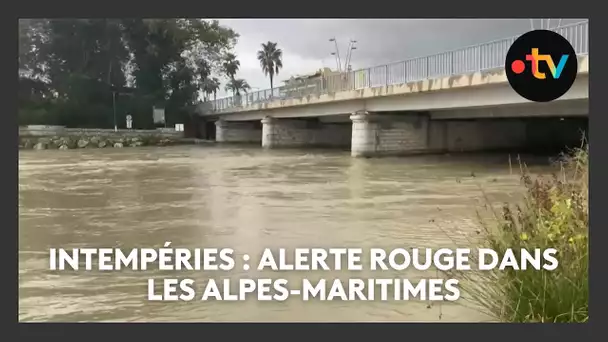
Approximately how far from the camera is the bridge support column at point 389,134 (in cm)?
3403

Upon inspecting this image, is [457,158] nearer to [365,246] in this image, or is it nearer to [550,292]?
[365,246]

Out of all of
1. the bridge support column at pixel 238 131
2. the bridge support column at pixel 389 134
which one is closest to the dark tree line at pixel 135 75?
the bridge support column at pixel 238 131

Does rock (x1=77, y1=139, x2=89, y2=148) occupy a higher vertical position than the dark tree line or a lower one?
lower

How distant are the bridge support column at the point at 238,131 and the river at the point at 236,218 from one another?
31288 millimetres

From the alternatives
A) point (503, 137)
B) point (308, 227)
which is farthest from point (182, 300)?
point (503, 137)

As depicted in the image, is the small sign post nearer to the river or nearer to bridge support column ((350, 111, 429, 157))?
the river

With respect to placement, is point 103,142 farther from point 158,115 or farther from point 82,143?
point 158,115

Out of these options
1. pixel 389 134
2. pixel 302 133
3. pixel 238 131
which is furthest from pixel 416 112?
pixel 238 131

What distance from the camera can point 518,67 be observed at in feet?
25.8

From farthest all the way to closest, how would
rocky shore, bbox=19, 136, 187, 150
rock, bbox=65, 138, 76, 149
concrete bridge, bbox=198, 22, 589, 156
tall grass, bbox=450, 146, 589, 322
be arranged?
rock, bbox=65, 138, 76, 149
rocky shore, bbox=19, 136, 187, 150
concrete bridge, bbox=198, 22, 589, 156
tall grass, bbox=450, 146, 589, 322

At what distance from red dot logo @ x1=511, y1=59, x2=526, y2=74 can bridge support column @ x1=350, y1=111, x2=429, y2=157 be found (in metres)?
26.0

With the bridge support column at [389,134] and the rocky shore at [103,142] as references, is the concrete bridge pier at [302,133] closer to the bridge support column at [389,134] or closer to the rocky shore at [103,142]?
the rocky shore at [103,142]

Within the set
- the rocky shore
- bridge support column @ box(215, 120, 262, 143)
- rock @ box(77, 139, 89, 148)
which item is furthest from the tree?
rock @ box(77, 139, 89, 148)

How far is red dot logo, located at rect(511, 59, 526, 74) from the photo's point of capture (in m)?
7.81
